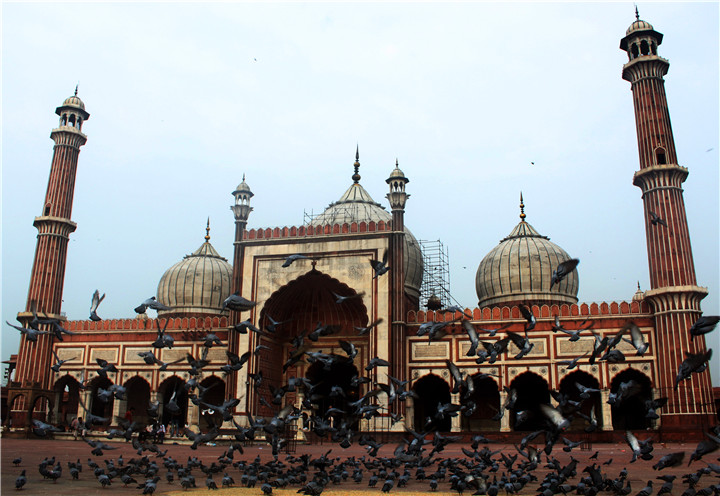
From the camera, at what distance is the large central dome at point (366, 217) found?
2541 centimetres

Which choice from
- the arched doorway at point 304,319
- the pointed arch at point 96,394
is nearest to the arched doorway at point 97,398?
the pointed arch at point 96,394

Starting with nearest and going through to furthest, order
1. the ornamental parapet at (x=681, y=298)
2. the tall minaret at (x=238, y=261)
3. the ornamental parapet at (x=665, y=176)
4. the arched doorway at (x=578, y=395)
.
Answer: the ornamental parapet at (x=681, y=298) → the ornamental parapet at (x=665, y=176) → the arched doorway at (x=578, y=395) → the tall minaret at (x=238, y=261)

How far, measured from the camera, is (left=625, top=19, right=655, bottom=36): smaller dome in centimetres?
2183

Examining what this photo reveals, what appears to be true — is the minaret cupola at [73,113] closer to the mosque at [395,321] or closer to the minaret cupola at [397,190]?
the mosque at [395,321]

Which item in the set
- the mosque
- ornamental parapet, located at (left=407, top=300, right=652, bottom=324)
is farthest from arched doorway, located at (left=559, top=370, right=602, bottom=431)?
ornamental parapet, located at (left=407, top=300, right=652, bottom=324)

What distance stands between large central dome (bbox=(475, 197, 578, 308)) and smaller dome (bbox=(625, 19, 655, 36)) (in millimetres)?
8191

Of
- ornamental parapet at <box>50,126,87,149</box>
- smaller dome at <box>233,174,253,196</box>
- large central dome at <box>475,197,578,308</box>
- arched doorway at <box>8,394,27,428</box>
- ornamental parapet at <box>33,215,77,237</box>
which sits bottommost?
arched doorway at <box>8,394,27,428</box>

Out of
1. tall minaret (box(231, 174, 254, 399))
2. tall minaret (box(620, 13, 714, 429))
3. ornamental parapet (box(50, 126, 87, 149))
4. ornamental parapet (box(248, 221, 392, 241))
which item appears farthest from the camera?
ornamental parapet (box(50, 126, 87, 149))

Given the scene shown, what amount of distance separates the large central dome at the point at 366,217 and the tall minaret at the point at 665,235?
867 cm

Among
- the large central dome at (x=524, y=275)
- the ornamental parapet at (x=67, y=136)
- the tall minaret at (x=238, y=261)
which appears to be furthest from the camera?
the ornamental parapet at (x=67, y=136)

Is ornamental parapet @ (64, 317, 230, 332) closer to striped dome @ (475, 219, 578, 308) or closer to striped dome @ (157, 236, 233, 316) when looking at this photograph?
striped dome @ (157, 236, 233, 316)

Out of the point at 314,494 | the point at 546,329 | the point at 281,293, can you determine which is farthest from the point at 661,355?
the point at 314,494

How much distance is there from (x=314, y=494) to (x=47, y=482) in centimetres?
308

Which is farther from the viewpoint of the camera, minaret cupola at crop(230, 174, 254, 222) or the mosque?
minaret cupola at crop(230, 174, 254, 222)
